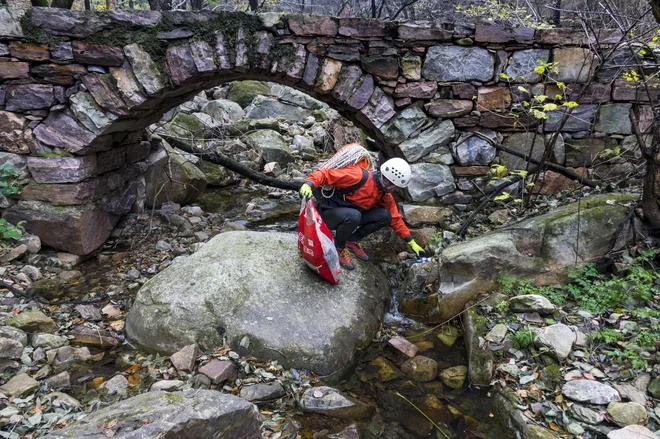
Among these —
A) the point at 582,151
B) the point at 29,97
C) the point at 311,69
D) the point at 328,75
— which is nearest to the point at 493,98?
the point at 582,151

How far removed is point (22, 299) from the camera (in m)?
3.58

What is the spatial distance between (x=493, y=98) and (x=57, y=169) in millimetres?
4248

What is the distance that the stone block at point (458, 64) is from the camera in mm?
4152

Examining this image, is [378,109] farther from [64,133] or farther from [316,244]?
[64,133]

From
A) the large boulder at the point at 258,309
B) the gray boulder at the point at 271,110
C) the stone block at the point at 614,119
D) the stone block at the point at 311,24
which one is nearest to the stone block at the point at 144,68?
the stone block at the point at 311,24

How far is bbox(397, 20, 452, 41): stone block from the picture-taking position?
4.08 meters

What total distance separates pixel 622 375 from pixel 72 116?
4.75m

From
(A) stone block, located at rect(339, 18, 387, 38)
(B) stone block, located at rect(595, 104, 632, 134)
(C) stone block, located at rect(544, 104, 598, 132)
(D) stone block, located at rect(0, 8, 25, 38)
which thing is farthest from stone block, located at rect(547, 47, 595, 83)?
(D) stone block, located at rect(0, 8, 25, 38)

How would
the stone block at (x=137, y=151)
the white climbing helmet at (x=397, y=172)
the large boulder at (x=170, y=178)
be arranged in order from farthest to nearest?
the large boulder at (x=170, y=178) < the stone block at (x=137, y=151) < the white climbing helmet at (x=397, y=172)

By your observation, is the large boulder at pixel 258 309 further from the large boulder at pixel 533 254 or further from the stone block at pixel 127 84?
the stone block at pixel 127 84

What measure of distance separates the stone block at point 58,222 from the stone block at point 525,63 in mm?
4391

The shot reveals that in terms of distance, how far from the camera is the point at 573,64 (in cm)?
420

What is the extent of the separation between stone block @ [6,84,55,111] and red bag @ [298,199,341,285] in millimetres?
2624

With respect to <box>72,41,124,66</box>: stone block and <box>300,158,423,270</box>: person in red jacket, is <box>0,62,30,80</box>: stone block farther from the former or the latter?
<box>300,158,423,270</box>: person in red jacket
